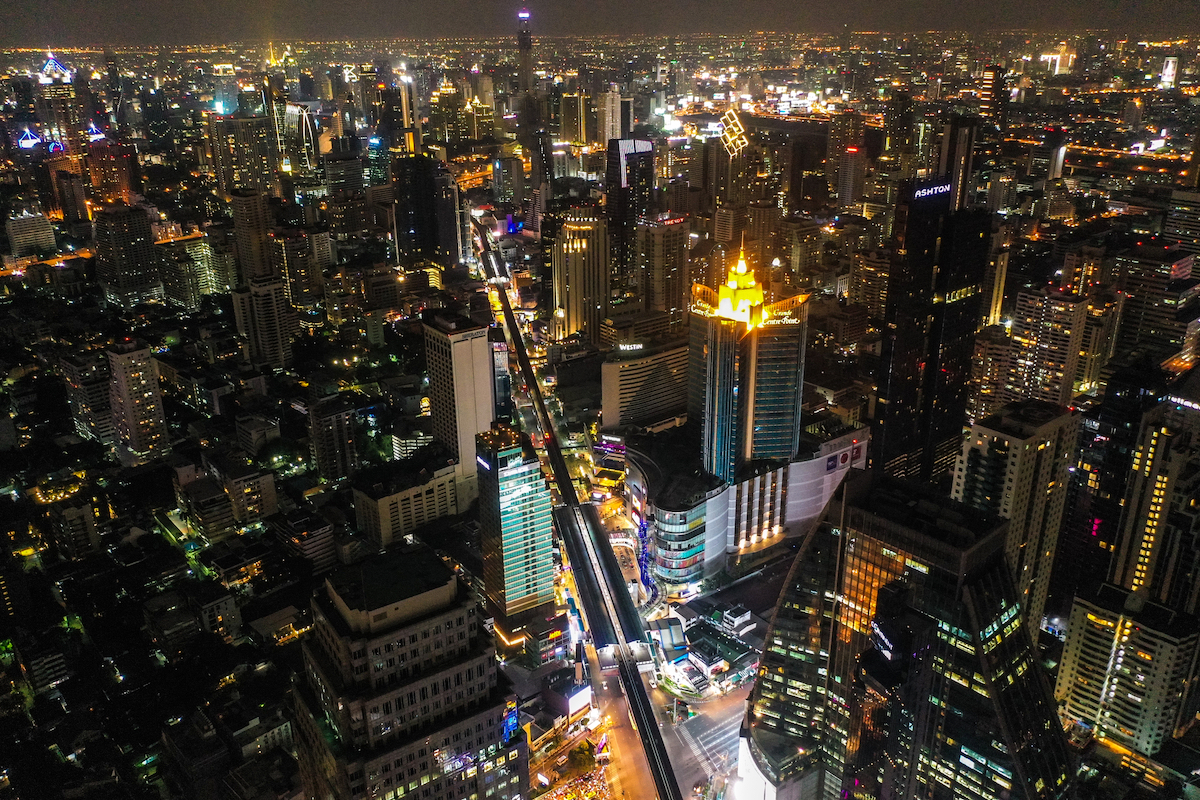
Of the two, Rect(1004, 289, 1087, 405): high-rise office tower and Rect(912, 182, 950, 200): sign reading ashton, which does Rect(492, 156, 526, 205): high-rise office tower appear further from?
Rect(912, 182, 950, 200): sign reading ashton

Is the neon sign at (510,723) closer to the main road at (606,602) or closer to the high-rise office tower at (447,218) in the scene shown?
the main road at (606,602)

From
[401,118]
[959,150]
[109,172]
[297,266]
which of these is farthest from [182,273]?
[959,150]

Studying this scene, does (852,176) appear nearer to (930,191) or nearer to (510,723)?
(930,191)

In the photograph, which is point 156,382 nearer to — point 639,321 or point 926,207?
point 639,321

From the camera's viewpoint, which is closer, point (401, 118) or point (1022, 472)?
point (1022, 472)

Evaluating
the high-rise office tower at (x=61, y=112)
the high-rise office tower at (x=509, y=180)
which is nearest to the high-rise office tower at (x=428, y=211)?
the high-rise office tower at (x=509, y=180)
